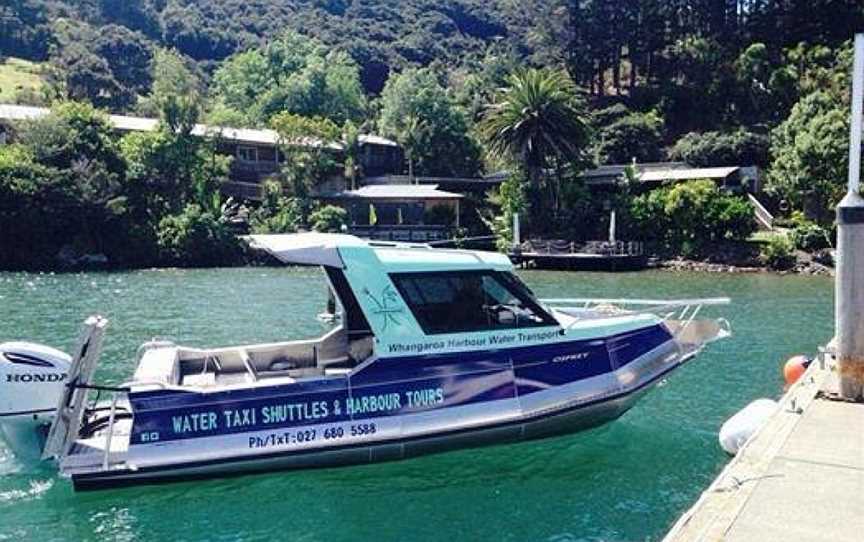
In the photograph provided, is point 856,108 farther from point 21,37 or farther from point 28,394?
point 21,37

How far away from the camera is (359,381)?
1323 centimetres

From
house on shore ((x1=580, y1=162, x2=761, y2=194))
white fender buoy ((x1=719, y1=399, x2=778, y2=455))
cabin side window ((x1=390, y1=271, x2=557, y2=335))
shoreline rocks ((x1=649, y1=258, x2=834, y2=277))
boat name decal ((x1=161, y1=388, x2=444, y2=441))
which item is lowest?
shoreline rocks ((x1=649, y1=258, x2=834, y2=277))

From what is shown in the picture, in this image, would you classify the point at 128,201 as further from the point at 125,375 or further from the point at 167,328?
the point at 125,375

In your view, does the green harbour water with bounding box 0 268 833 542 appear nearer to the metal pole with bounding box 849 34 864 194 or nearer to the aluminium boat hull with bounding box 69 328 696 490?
the aluminium boat hull with bounding box 69 328 696 490

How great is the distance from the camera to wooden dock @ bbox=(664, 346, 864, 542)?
7938 millimetres

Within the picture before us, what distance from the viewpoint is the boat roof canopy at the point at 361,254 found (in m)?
13.6

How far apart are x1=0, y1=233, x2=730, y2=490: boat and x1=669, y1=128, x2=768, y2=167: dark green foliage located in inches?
2111

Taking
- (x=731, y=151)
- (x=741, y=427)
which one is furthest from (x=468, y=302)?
(x=731, y=151)

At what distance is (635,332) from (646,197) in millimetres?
45650

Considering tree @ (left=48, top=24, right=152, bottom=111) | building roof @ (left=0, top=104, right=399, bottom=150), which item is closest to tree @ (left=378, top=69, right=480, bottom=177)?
building roof @ (left=0, top=104, right=399, bottom=150)

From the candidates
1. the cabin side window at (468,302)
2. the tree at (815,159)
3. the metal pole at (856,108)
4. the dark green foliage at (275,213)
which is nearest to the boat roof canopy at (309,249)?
the cabin side window at (468,302)

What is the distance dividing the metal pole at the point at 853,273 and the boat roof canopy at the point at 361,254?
17.1 ft

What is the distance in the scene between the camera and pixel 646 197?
5891cm

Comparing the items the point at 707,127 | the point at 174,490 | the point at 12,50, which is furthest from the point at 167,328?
the point at 12,50
